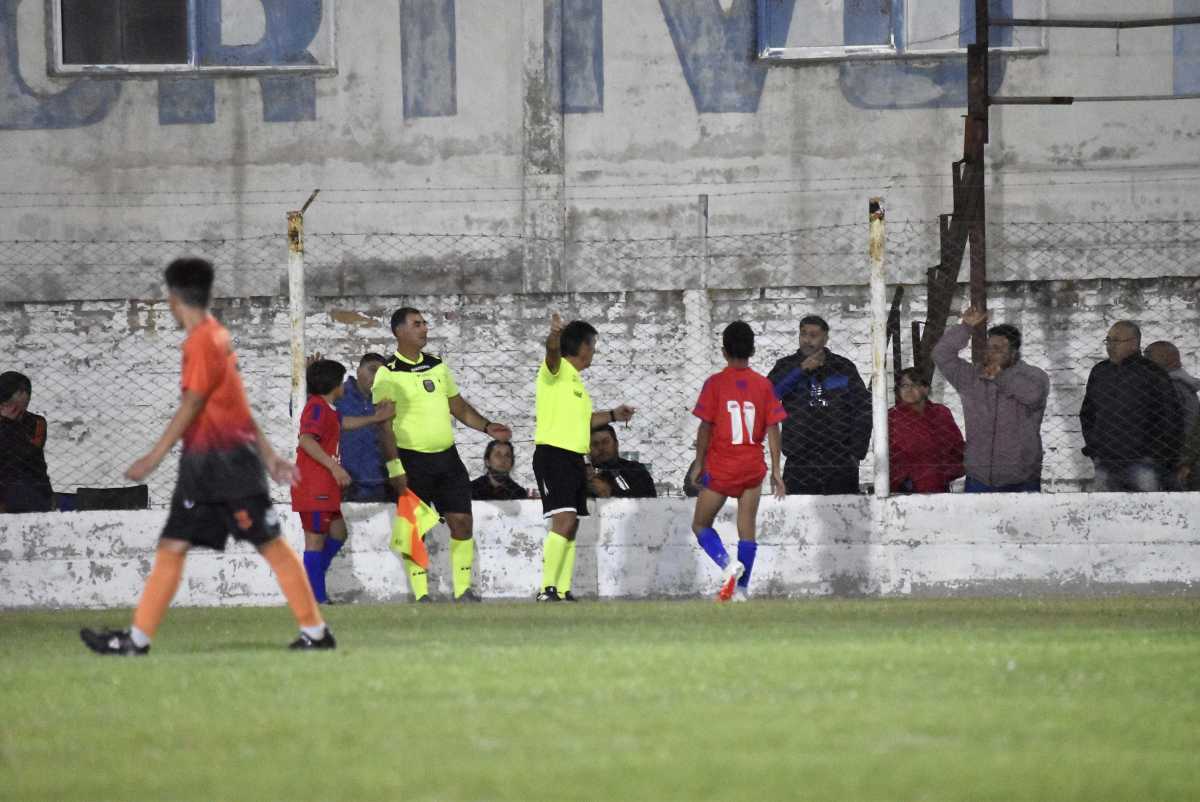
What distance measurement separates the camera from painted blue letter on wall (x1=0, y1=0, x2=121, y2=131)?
2081 cm

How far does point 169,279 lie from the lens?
909cm

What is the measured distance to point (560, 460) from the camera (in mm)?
14305

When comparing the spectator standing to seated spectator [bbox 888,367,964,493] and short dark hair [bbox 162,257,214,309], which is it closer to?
seated spectator [bbox 888,367,964,493]

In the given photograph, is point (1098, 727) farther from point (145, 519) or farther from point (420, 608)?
point (145, 519)

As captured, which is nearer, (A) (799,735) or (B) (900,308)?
(A) (799,735)

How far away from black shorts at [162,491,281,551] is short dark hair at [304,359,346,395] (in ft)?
17.4

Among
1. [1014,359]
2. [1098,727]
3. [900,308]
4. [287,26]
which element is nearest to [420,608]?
[1014,359]

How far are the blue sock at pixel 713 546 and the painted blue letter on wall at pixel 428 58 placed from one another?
7626 mm

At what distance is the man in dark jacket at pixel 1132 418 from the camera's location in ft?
48.2

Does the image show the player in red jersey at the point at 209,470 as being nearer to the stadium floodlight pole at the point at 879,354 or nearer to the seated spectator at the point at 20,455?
the stadium floodlight pole at the point at 879,354

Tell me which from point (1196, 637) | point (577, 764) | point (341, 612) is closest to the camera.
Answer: point (577, 764)

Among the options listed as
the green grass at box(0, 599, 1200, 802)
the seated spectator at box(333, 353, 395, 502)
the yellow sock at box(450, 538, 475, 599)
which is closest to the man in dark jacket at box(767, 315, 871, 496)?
the yellow sock at box(450, 538, 475, 599)

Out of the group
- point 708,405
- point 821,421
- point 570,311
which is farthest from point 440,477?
point 570,311

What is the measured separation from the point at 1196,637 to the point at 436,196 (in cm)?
1147
